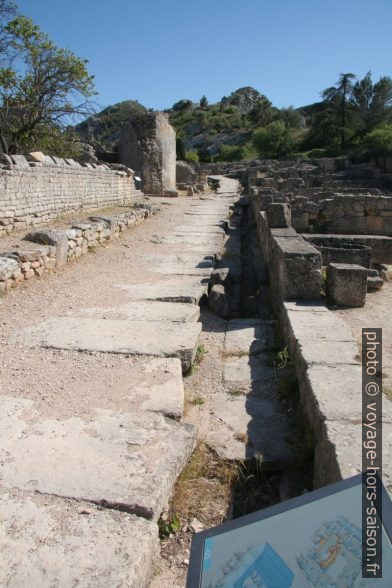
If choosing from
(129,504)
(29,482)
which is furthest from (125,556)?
(29,482)

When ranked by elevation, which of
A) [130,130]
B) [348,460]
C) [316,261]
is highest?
[130,130]

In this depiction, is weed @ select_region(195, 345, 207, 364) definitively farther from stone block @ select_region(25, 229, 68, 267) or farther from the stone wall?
the stone wall

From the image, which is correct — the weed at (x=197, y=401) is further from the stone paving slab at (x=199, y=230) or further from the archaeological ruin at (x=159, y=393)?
the stone paving slab at (x=199, y=230)

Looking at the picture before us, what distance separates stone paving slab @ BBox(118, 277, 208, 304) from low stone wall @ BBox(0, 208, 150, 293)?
1.29 m

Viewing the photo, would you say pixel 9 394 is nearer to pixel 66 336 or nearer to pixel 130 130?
pixel 66 336

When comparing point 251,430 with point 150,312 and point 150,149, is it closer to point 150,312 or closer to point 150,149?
point 150,312

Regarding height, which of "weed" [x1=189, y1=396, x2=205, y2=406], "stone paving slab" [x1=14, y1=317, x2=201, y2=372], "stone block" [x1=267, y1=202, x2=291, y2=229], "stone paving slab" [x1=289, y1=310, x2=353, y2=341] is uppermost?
"stone block" [x1=267, y1=202, x2=291, y2=229]

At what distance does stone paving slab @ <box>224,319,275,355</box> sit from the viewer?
4.43 meters

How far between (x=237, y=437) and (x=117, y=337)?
166 centimetres

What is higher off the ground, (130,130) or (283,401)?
(130,130)

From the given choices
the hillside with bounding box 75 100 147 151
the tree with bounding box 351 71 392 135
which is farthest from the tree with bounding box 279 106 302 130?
the hillside with bounding box 75 100 147 151

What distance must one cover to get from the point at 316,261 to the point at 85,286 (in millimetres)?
3149

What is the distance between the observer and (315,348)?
353cm

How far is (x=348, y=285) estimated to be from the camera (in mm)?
4902
